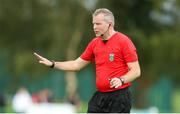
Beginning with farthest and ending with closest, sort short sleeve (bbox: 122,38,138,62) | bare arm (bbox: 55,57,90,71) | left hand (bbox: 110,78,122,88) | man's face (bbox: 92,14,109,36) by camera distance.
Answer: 1. bare arm (bbox: 55,57,90,71)
2. man's face (bbox: 92,14,109,36)
3. short sleeve (bbox: 122,38,138,62)
4. left hand (bbox: 110,78,122,88)

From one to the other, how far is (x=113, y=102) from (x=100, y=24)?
1.08m

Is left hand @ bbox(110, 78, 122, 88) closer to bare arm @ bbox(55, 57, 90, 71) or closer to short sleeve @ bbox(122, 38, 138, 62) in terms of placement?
short sleeve @ bbox(122, 38, 138, 62)

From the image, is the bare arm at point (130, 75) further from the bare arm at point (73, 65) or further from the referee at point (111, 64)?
the bare arm at point (73, 65)

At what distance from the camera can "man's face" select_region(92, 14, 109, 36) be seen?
1002 cm

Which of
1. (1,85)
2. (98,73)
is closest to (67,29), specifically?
(1,85)

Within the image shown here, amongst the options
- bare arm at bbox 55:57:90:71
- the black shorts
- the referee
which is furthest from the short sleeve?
bare arm at bbox 55:57:90:71

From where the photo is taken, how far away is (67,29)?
1697 inches

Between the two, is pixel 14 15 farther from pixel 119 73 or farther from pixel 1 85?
pixel 119 73

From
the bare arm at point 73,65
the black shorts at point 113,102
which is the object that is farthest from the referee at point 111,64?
the bare arm at point 73,65

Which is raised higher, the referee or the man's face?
the man's face

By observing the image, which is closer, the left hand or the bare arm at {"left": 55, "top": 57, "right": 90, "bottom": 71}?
the left hand

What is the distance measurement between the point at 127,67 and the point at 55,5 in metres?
33.5

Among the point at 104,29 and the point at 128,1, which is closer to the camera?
the point at 104,29

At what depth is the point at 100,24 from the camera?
10.0 metres
